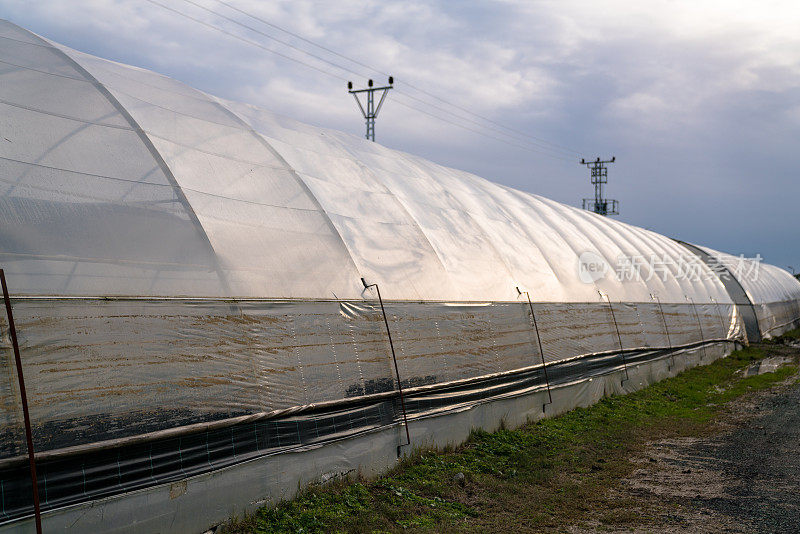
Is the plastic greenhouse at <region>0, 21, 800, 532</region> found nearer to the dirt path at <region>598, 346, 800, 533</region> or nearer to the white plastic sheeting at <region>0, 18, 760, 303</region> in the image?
the white plastic sheeting at <region>0, 18, 760, 303</region>

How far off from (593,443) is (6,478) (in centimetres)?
899

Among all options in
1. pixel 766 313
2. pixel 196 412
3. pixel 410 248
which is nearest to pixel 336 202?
pixel 410 248

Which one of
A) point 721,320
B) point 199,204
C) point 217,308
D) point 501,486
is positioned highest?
point 199,204

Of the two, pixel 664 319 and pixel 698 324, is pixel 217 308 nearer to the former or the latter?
pixel 664 319

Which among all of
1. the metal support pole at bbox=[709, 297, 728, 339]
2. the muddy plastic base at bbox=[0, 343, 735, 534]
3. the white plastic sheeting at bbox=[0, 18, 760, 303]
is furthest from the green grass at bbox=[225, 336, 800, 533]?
the metal support pole at bbox=[709, 297, 728, 339]

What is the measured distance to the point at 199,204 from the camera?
7.88 m

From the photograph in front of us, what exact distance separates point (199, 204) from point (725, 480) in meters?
7.83

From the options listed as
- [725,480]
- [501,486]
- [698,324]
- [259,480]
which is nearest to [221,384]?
[259,480]

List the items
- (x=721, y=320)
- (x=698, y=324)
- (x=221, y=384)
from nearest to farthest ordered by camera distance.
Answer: (x=221, y=384) → (x=698, y=324) → (x=721, y=320)

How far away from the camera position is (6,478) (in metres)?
5.13

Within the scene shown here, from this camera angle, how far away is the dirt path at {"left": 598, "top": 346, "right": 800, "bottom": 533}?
7621 millimetres

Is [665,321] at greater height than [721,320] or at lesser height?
greater

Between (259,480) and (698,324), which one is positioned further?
(698,324)

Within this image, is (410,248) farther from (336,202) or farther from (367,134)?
(367,134)
